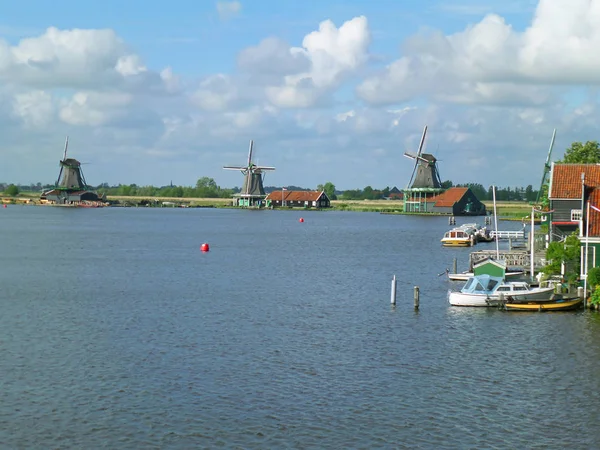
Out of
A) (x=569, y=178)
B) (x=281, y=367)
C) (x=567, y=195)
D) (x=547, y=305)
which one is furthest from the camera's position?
(x=569, y=178)

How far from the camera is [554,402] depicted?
88.2ft

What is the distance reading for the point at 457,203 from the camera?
615 ft

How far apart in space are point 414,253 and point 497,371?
52.7 m

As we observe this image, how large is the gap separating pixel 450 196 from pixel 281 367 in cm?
16220

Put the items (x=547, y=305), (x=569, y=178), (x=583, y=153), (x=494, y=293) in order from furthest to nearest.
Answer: (x=583, y=153) → (x=569, y=178) → (x=494, y=293) → (x=547, y=305)

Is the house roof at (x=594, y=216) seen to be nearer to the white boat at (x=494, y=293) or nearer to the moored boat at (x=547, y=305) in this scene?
the white boat at (x=494, y=293)

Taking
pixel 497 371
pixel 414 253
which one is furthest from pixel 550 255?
pixel 414 253

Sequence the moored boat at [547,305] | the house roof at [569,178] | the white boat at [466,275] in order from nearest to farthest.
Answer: the moored boat at [547,305]
the house roof at [569,178]
the white boat at [466,275]

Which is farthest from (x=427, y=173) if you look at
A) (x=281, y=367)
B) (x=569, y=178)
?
(x=281, y=367)

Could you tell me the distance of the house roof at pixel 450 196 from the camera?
614 ft

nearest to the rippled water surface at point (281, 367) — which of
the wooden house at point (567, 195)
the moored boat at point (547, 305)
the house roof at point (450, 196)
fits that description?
the moored boat at point (547, 305)

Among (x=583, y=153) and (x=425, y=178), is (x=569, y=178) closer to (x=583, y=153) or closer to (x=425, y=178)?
(x=583, y=153)

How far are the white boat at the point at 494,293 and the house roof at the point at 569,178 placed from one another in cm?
1347

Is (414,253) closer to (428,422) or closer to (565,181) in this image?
(565,181)
